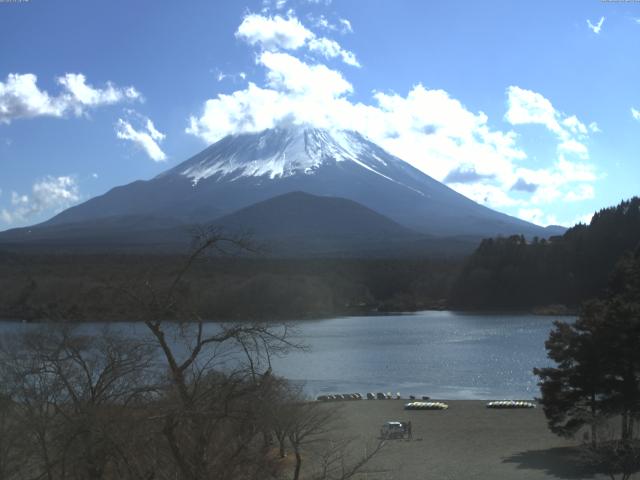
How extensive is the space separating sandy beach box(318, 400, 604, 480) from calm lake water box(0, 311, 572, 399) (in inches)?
120

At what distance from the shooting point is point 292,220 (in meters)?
109

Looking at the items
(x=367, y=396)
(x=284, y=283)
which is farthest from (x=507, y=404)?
(x=284, y=283)

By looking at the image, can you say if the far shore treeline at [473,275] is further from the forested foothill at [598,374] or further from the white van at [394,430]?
the forested foothill at [598,374]

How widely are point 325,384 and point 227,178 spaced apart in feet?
389

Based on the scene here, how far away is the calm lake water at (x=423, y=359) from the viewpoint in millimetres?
24547

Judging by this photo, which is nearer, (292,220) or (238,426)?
(238,426)

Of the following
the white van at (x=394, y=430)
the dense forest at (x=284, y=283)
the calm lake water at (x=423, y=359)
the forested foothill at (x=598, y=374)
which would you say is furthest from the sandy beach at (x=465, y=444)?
the dense forest at (x=284, y=283)

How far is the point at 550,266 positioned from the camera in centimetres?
5872

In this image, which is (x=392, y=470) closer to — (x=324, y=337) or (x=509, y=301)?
(x=324, y=337)

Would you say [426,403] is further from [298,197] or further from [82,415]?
[298,197]

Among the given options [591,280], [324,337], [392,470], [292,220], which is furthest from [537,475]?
[292,220]

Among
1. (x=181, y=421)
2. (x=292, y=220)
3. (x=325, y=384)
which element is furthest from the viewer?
Answer: (x=292, y=220)

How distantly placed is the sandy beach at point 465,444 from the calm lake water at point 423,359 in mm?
3047

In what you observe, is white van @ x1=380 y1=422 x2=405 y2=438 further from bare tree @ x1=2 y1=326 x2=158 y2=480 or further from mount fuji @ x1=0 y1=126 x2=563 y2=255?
mount fuji @ x1=0 y1=126 x2=563 y2=255
